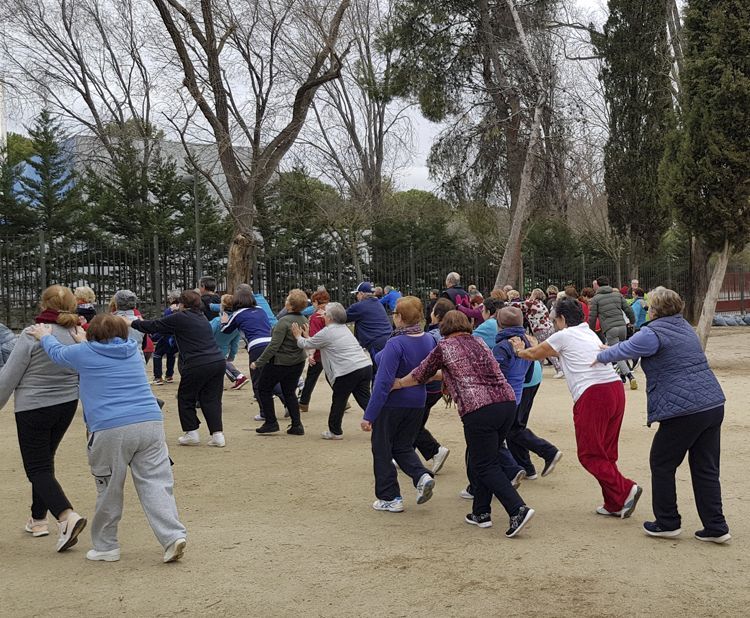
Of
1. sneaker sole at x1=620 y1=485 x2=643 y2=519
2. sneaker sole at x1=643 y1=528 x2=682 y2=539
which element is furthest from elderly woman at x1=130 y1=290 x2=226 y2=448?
sneaker sole at x1=643 y1=528 x2=682 y2=539

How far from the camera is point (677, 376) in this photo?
17.9 feet

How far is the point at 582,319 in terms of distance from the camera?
6312mm

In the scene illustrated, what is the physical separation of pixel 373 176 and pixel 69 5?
1400cm

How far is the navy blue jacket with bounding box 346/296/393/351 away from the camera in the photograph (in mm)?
10484

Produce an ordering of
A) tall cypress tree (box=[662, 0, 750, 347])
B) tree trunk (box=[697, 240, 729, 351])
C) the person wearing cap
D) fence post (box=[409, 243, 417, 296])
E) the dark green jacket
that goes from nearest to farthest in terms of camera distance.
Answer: the person wearing cap → the dark green jacket → tall cypress tree (box=[662, 0, 750, 347]) → tree trunk (box=[697, 240, 729, 351]) → fence post (box=[409, 243, 417, 296])

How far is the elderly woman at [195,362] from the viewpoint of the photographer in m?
8.72

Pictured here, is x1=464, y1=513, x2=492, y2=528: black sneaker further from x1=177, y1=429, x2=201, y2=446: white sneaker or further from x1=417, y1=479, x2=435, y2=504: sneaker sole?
x1=177, y1=429, x2=201, y2=446: white sneaker

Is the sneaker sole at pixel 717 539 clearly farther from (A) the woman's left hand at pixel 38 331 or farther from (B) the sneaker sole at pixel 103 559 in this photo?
(A) the woman's left hand at pixel 38 331

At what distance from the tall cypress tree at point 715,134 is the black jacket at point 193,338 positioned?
421 inches

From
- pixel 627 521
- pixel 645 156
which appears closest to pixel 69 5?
pixel 645 156

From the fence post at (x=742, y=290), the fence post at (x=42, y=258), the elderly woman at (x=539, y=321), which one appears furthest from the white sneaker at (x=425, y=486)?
the fence post at (x=742, y=290)

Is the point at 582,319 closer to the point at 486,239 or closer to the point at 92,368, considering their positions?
the point at 92,368

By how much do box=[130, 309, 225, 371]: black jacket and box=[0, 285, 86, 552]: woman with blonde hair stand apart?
9.70 feet

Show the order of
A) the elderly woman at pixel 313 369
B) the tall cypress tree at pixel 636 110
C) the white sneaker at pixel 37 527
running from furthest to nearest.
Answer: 1. the tall cypress tree at pixel 636 110
2. the elderly woman at pixel 313 369
3. the white sneaker at pixel 37 527
